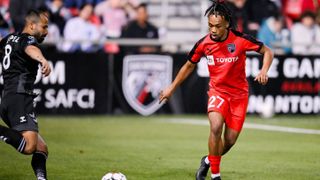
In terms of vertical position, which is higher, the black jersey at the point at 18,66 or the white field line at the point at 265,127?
the black jersey at the point at 18,66

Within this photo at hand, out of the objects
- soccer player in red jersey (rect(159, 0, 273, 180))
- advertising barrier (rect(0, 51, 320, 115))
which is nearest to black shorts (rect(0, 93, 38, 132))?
soccer player in red jersey (rect(159, 0, 273, 180))

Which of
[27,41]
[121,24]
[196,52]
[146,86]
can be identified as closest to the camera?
[27,41]

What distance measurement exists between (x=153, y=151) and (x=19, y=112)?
4.79 metres

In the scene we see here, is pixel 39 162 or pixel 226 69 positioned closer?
pixel 39 162

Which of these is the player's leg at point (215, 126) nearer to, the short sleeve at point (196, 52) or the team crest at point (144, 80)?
the short sleeve at point (196, 52)

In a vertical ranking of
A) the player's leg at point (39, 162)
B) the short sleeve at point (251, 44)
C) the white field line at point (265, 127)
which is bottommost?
the white field line at point (265, 127)

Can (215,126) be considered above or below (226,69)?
below

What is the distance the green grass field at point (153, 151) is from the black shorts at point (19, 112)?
46.0 inches

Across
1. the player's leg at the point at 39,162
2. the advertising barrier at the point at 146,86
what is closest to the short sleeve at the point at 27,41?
the player's leg at the point at 39,162

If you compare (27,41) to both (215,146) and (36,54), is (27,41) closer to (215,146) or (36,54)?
(36,54)

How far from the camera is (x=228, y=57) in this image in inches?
405

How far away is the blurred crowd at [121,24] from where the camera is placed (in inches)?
822

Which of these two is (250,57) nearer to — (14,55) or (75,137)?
(75,137)

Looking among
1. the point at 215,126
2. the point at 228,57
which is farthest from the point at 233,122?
the point at 228,57
